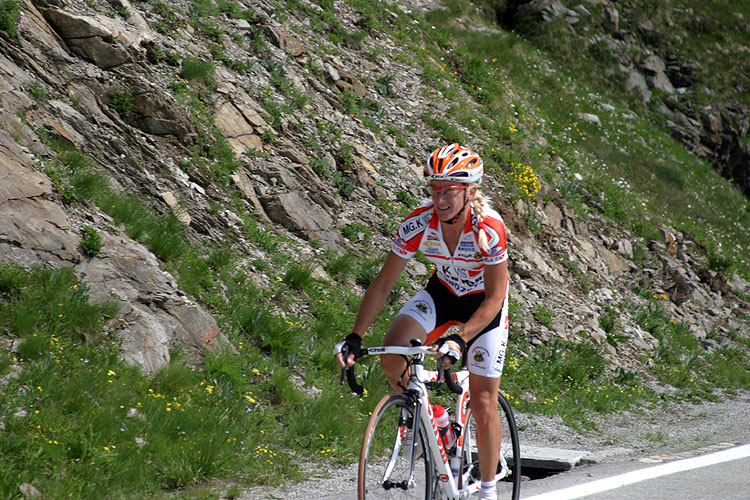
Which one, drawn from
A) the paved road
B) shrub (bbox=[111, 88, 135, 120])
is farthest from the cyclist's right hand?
shrub (bbox=[111, 88, 135, 120])

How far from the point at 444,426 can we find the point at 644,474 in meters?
2.73

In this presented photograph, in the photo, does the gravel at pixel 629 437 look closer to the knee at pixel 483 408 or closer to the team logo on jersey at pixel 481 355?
the knee at pixel 483 408

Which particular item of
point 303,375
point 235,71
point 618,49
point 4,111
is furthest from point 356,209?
point 618,49

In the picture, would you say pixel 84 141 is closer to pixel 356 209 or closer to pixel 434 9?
pixel 356 209

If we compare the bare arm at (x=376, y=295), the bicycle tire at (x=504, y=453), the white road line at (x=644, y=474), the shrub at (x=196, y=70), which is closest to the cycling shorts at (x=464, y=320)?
the bare arm at (x=376, y=295)

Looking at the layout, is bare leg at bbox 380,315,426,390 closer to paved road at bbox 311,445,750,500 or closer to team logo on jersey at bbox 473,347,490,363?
team logo on jersey at bbox 473,347,490,363

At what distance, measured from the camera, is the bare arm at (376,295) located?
4016 mm

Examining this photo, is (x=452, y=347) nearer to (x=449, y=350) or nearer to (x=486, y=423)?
(x=449, y=350)

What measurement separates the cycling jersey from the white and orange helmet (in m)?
0.22

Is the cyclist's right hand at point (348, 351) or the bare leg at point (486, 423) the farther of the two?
the bare leg at point (486, 423)

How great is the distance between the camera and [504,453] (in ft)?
15.5

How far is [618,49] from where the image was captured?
25469 millimetres

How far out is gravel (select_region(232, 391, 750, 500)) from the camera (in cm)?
521

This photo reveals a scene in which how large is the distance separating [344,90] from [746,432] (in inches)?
364
